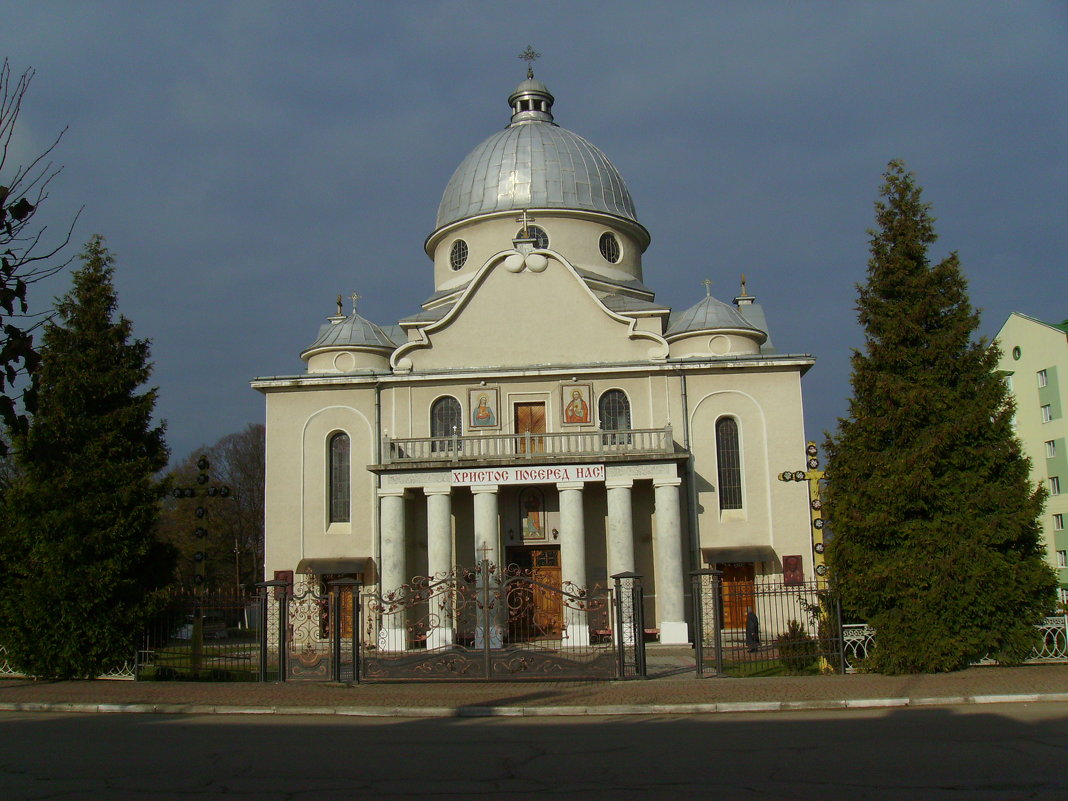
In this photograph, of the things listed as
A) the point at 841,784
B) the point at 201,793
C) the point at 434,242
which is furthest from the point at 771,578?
the point at 201,793

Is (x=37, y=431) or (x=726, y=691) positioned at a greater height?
(x=37, y=431)

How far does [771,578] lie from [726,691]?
42.9 ft

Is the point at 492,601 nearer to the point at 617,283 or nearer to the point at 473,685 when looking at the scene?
the point at 473,685

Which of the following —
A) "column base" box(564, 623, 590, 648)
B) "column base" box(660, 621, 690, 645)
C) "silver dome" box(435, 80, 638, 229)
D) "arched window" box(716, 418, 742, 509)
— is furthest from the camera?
"silver dome" box(435, 80, 638, 229)

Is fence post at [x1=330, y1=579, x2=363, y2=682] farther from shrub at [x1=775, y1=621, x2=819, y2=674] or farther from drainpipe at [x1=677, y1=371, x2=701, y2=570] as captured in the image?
drainpipe at [x1=677, y1=371, x2=701, y2=570]

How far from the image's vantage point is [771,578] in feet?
93.0

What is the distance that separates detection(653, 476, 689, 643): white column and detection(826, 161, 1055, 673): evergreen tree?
7.77 metres

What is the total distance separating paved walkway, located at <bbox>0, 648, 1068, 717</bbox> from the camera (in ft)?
47.3

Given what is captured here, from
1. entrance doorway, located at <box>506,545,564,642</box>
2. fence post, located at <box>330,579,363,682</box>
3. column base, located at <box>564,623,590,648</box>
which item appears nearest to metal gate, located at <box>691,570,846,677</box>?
column base, located at <box>564,623,590,648</box>

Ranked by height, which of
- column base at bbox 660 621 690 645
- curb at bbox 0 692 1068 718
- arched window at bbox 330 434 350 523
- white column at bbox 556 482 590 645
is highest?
arched window at bbox 330 434 350 523

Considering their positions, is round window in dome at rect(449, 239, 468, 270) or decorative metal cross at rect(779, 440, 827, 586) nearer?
decorative metal cross at rect(779, 440, 827, 586)

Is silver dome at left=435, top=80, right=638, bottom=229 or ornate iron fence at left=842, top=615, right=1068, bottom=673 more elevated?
silver dome at left=435, top=80, right=638, bottom=229

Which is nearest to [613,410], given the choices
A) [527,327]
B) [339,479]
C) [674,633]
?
[527,327]

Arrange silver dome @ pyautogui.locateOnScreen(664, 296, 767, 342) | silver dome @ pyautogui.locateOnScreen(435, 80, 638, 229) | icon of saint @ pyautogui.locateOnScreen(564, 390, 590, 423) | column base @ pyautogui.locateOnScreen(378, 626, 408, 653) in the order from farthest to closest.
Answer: silver dome @ pyautogui.locateOnScreen(435, 80, 638, 229) → silver dome @ pyautogui.locateOnScreen(664, 296, 767, 342) → icon of saint @ pyautogui.locateOnScreen(564, 390, 590, 423) → column base @ pyautogui.locateOnScreen(378, 626, 408, 653)
